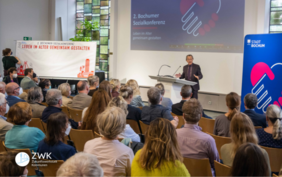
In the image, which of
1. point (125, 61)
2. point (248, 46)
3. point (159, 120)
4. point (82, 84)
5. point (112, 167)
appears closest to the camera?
point (159, 120)

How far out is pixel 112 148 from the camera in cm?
206

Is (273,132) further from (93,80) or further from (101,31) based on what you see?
(101,31)

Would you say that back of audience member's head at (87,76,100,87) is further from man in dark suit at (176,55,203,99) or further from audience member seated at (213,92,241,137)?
man in dark suit at (176,55,203,99)

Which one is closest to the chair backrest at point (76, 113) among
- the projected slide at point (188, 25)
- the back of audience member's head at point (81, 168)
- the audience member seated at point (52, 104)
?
the audience member seated at point (52, 104)

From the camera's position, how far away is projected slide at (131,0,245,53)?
7.29 m

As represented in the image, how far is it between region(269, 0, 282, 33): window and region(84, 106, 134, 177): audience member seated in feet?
20.3

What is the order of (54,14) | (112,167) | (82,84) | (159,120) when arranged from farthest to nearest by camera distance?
(54,14), (82,84), (112,167), (159,120)

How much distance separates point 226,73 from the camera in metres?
7.48

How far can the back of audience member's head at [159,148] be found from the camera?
1.74 metres

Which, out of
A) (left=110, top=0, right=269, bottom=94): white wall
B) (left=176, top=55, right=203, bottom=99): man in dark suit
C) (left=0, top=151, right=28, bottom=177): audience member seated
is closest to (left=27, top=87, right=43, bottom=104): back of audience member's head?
(left=0, top=151, right=28, bottom=177): audience member seated

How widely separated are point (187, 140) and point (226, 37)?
5.67m

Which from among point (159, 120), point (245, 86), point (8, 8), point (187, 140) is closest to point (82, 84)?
point (187, 140)

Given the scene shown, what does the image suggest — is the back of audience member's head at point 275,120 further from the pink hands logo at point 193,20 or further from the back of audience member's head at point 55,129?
the pink hands logo at point 193,20

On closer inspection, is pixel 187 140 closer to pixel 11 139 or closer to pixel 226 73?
pixel 11 139
